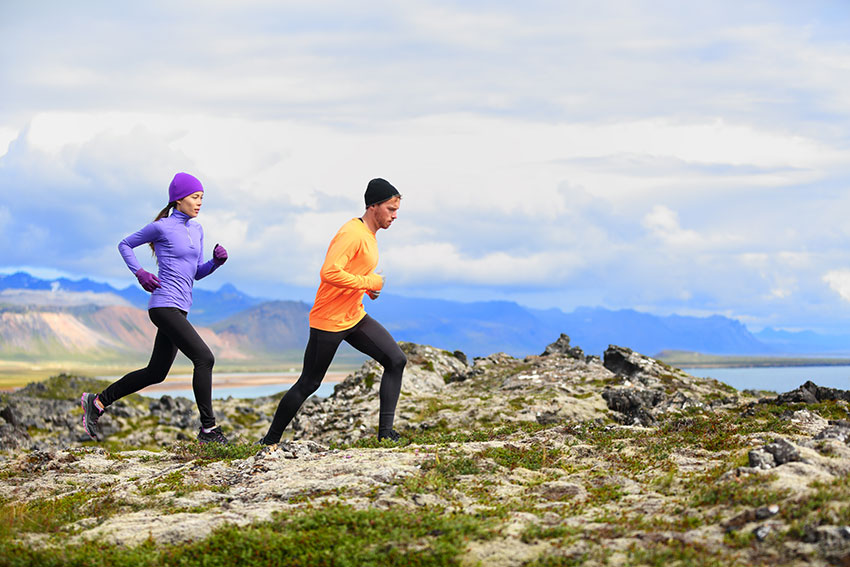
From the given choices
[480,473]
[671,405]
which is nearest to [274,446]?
[480,473]

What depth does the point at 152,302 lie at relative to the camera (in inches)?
588

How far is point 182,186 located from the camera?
50.5ft

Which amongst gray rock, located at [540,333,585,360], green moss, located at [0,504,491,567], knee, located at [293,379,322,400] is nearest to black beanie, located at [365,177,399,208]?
knee, located at [293,379,322,400]

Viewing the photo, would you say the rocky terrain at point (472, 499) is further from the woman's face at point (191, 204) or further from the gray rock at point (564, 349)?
the gray rock at point (564, 349)

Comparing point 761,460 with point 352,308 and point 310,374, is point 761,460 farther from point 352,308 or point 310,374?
point 310,374

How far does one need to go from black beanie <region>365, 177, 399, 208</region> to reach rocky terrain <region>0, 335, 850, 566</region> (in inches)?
169

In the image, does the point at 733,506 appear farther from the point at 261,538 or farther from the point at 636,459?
the point at 261,538

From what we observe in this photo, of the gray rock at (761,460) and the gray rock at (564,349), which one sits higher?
the gray rock at (564,349)

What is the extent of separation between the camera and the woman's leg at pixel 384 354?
48.1ft

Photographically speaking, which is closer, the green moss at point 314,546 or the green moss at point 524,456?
the green moss at point 314,546

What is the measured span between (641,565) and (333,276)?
24.1 feet

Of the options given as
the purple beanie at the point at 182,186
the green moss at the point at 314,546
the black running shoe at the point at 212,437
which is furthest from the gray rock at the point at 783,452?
the purple beanie at the point at 182,186

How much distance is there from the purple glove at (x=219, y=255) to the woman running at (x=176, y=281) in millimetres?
23

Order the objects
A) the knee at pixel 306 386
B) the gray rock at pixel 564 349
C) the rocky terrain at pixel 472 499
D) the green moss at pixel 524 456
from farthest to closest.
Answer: the gray rock at pixel 564 349 → the knee at pixel 306 386 → the green moss at pixel 524 456 → the rocky terrain at pixel 472 499
